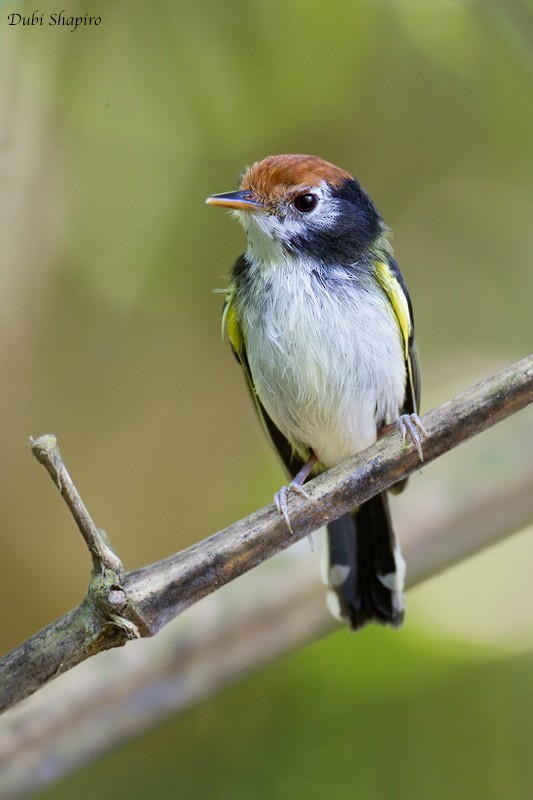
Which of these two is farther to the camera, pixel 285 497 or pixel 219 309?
pixel 219 309

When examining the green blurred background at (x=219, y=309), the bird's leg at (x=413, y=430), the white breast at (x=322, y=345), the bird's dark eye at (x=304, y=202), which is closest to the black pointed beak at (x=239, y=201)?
the bird's dark eye at (x=304, y=202)

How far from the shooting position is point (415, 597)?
14.6 feet

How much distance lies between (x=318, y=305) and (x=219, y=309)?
1.71m

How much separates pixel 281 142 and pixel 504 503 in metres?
2.21

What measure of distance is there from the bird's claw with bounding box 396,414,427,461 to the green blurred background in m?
1.16

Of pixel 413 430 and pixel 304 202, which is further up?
pixel 304 202

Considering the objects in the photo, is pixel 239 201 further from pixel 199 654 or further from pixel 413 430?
pixel 199 654

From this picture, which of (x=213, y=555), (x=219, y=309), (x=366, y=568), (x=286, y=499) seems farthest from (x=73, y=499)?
(x=219, y=309)

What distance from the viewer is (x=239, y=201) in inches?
115

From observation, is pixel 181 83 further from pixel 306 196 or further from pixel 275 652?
pixel 275 652

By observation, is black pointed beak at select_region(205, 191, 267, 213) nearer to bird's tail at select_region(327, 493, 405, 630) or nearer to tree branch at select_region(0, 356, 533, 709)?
tree branch at select_region(0, 356, 533, 709)

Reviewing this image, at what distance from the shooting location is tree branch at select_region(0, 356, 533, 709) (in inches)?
79.2

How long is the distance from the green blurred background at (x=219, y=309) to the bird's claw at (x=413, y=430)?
1.16 m

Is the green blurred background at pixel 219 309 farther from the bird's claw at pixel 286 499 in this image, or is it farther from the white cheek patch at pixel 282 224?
the white cheek patch at pixel 282 224
